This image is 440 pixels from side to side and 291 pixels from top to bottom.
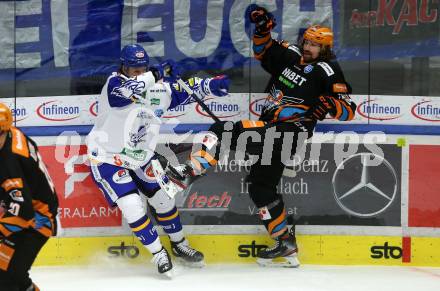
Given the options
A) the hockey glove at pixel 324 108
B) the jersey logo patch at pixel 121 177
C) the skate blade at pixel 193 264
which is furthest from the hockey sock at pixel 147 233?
the hockey glove at pixel 324 108

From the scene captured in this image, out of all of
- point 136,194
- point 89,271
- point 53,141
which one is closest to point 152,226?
point 136,194

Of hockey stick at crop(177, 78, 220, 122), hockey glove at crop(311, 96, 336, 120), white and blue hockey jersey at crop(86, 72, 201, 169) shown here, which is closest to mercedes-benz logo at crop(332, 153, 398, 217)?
hockey glove at crop(311, 96, 336, 120)

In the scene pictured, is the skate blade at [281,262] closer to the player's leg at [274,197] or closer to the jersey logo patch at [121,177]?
the player's leg at [274,197]

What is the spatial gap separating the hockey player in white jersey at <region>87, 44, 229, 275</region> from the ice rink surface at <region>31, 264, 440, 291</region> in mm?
172

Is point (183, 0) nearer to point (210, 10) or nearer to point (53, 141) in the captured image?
point (210, 10)

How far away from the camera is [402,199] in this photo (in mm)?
6125

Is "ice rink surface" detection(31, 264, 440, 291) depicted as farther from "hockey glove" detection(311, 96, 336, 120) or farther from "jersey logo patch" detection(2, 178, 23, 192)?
"jersey logo patch" detection(2, 178, 23, 192)

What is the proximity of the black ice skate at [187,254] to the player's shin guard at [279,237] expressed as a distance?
45 cm

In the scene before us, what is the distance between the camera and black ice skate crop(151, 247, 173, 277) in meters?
5.56

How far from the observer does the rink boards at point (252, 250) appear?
6070 mm

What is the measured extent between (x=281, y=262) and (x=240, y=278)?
471mm

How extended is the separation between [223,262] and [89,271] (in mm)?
990

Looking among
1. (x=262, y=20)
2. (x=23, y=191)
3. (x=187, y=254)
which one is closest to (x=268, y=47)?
(x=262, y=20)

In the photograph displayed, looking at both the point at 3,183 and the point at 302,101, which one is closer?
the point at 3,183
